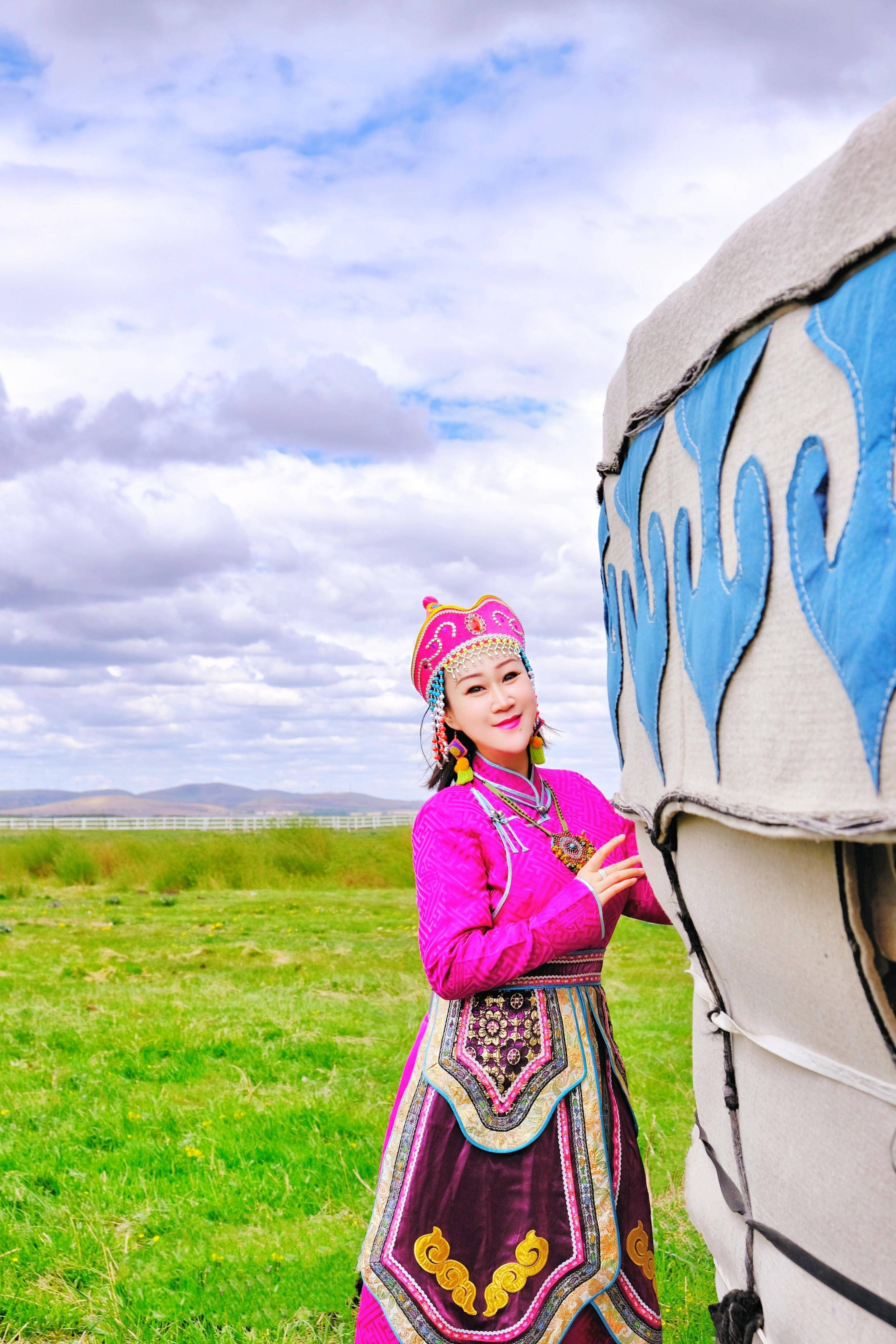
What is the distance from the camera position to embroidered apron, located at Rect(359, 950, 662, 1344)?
84.8 inches

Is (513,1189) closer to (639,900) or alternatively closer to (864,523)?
(639,900)

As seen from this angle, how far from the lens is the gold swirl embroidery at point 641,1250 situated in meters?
2.26

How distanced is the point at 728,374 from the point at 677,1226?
3935 mm

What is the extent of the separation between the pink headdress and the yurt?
3.14ft

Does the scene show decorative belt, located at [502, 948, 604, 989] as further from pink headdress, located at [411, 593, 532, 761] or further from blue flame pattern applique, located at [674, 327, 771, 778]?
blue flame pattern applique, located at [674, 327, 771, 778]

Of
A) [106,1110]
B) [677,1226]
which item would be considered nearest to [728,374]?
[677,1226]

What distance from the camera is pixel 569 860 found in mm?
2479

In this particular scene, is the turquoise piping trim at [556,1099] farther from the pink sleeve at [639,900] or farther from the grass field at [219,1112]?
the grass field at [219,1112]

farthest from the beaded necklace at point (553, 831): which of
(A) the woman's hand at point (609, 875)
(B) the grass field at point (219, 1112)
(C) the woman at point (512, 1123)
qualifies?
(B) the grass field at point (219, 1112)

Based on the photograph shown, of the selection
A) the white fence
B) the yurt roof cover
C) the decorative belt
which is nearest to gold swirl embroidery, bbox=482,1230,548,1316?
the decorative belt

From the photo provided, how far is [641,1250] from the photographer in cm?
229

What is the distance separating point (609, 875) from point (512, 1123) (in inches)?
22.7

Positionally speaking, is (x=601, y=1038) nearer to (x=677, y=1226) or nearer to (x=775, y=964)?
(x=775, y=964)

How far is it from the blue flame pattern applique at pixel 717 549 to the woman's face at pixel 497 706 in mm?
1153
